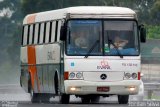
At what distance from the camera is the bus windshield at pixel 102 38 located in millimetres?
30342

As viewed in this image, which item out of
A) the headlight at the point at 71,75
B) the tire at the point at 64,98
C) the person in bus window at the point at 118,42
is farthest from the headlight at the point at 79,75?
the tire at the point at 64,98

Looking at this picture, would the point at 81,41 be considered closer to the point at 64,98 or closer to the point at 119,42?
the point at 119,42

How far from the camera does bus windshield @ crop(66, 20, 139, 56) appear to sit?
30342 millimetres

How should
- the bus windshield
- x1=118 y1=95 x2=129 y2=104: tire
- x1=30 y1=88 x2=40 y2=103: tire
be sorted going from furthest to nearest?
1. x1=30 y1=88 x2=40 y2=103: tire
2. x1=118 y1=95 x2=129 y2=104: tire
3. the bus windshield

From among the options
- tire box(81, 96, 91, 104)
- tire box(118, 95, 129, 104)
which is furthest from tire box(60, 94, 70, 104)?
tire box(118, 95, 129, 104)

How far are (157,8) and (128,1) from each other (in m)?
6.73

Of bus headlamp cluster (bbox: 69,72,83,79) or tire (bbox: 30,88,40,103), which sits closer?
bus headlamp cluster (bbox: 69,72,83,79)

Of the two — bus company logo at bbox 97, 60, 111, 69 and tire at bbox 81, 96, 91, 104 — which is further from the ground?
bus company logo at bbox 97, 60, 111, 69

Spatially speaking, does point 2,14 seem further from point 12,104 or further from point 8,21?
point 12,104

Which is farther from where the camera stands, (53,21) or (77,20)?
(53,21)

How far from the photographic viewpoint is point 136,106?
29.0 metres

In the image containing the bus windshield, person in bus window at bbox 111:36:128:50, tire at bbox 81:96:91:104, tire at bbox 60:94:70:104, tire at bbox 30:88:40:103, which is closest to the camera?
the bus windshield

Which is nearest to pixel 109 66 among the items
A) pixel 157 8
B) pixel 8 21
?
pixel 157 8

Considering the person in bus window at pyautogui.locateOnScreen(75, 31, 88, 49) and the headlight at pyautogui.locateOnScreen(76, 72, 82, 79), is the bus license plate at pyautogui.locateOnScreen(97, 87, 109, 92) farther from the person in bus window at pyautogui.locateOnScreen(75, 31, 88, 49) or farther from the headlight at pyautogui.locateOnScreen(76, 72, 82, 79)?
the person in bus window at pyautogui.locateOnScreen(75, 31, 88, 49)
